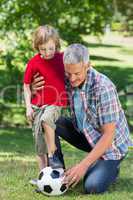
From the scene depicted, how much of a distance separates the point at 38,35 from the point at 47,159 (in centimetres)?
130

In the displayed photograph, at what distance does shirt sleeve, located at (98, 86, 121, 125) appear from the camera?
19.4 feet

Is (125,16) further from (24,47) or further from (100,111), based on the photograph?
(100,111)

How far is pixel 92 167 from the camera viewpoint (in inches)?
243

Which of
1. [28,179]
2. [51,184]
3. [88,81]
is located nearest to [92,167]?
[51,184]

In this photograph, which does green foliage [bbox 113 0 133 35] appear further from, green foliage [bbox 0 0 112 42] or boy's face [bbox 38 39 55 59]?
boy's face [bbox 38 39 55 59]

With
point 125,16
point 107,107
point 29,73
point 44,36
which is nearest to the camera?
point 107,107

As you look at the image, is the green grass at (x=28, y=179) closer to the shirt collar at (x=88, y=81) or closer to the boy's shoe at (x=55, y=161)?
the boy's shoe at (x=55, y=161)

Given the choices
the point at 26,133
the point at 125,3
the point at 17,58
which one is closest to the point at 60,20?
the point at 17,58

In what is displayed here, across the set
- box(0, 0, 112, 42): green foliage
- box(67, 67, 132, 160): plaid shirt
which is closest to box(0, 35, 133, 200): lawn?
box(67, 67, 132, 160): plaid shirt

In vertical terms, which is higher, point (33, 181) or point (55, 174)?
point (55, 174)

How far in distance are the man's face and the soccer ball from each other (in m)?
0.90

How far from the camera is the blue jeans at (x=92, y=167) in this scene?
599 cm

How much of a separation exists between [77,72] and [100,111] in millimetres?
494

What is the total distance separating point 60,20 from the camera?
1464 centimetres
